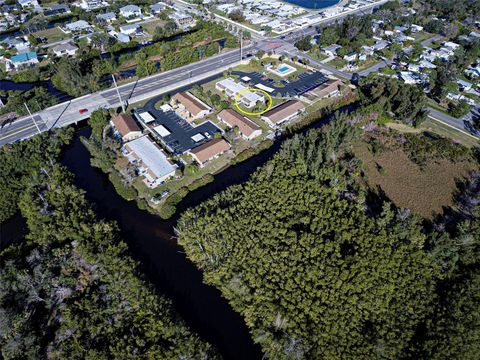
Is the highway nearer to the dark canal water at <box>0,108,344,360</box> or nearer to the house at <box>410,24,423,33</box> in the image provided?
the dark canal water at <box>0,108,344,360</box>

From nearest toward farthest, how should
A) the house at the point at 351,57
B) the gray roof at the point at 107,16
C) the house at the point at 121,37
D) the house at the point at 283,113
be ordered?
the house at the point at 283,113 → the house at the point at 351,57 → the house at the point at 121,37 → the gray roof at the point at 107,16

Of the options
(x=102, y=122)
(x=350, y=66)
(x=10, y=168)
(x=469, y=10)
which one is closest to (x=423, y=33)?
(x=469, y=10)

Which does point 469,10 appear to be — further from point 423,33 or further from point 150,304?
point 150,304

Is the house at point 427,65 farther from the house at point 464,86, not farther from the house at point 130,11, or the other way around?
the house at point 130,11

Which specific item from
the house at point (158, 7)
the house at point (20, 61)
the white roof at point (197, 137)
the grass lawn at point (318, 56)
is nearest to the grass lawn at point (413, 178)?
the white roof at point (197, 137)

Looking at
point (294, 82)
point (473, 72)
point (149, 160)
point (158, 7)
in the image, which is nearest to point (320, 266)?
point (149, 160)

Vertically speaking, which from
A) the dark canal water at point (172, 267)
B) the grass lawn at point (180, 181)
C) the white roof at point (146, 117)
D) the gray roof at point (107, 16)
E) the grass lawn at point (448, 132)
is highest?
the gray roof at point (107, 16)

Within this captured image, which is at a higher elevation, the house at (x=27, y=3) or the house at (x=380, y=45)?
the house at (x=27, y=3)
